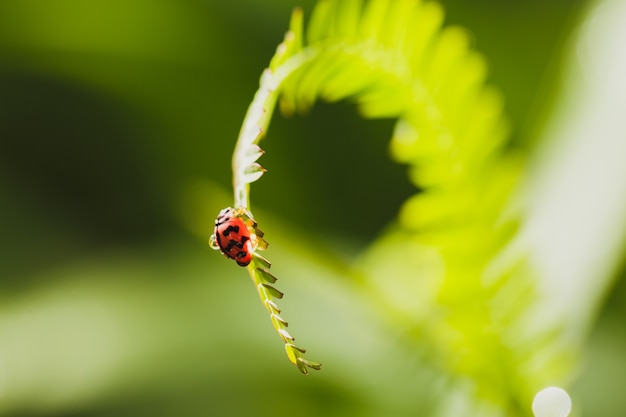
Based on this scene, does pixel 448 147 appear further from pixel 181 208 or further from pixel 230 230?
pixel 181 208

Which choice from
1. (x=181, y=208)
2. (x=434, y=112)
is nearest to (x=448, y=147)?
(x=434, y=112)

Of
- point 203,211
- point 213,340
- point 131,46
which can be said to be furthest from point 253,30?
point 213,340

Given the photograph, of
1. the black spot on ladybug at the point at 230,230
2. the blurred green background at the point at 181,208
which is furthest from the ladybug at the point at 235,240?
the blurred green background at the point at 181,208

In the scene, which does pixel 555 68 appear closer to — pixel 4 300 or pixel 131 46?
pixel 131 46

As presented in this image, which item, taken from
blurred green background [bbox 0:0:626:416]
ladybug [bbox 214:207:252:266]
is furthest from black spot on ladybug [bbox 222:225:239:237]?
blurred green background [bbox 0:0:626:416]

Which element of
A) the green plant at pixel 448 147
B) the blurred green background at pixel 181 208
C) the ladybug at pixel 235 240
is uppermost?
the blurred green background at pixel 181 208

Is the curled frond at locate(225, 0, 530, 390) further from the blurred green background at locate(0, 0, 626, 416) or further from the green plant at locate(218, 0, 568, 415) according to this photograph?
the blurred green background at locate(0, 0, 626, 416)

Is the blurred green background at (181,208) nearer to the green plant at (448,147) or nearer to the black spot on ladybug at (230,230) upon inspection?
the green plant at (448,147)
